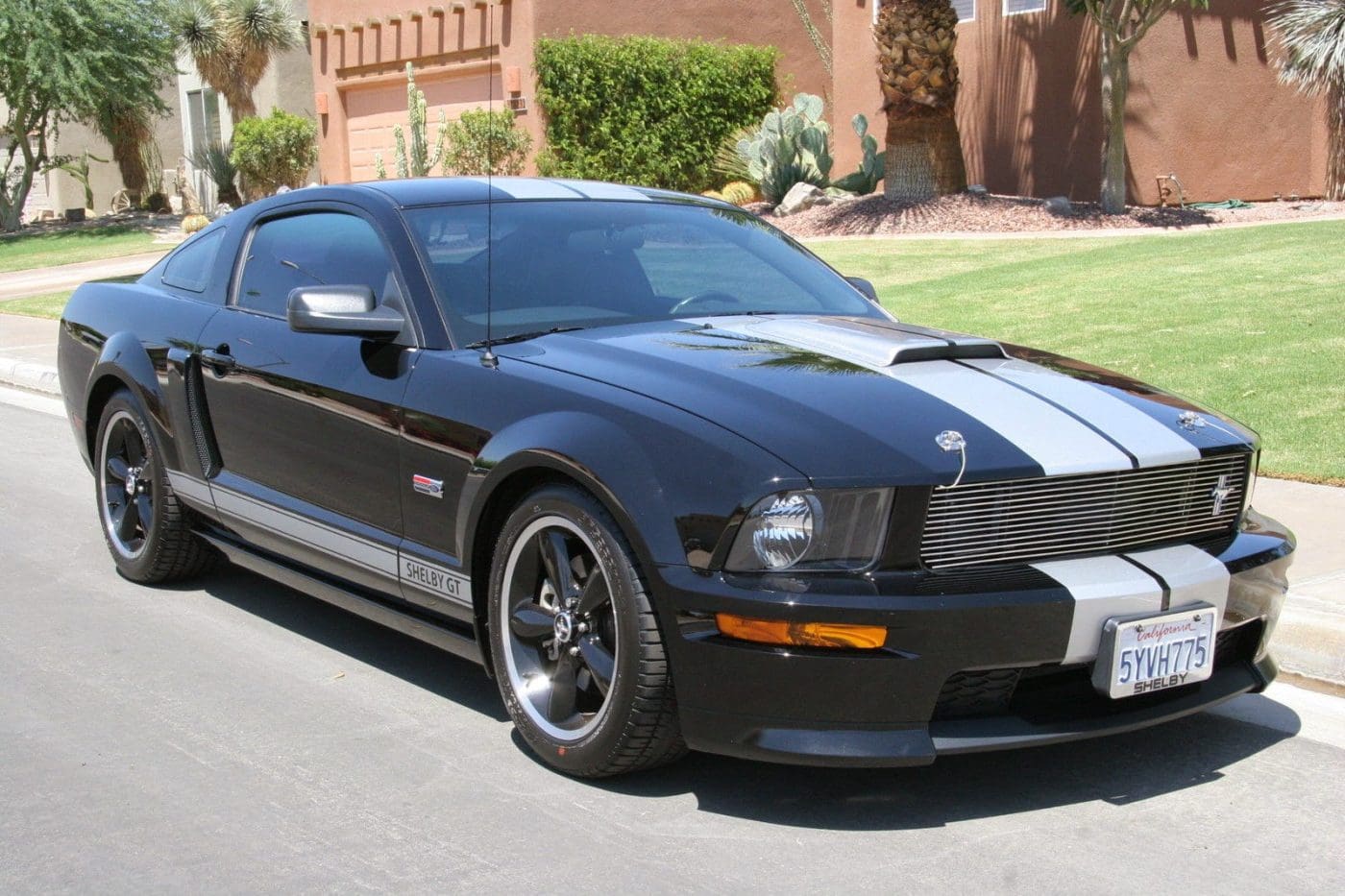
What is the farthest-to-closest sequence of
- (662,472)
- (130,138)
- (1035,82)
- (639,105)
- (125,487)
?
(130,138)
(639,105)
(1035,82)
(125,487)
(662,472)

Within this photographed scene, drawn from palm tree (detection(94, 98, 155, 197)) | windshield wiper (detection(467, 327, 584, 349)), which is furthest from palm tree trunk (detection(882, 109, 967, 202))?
palm tree (detection(94, 98, 155, 197))

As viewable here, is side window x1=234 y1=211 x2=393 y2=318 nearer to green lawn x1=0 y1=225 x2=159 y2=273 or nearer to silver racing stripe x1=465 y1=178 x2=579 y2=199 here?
silver racing stripe x1=465 y1=178 x2=579 y2=199

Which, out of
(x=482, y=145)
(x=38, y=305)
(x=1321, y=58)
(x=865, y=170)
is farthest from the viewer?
(x=482, y=145)

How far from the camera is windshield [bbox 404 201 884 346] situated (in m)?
4.81

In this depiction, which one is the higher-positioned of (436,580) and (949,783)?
(436,580)

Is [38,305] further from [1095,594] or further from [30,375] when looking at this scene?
[1095,594]

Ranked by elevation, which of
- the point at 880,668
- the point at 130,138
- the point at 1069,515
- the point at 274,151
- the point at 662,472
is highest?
the point at 130,138

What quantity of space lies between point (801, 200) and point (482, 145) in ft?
18.4

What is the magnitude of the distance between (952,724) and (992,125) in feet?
61.7

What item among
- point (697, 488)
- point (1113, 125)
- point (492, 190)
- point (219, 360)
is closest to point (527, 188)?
point (492, 190)

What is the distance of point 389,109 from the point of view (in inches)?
1083

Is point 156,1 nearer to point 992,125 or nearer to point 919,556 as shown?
point 992,125

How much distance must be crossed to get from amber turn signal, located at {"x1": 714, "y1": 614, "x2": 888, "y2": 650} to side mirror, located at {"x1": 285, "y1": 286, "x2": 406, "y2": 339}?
66.6 inches

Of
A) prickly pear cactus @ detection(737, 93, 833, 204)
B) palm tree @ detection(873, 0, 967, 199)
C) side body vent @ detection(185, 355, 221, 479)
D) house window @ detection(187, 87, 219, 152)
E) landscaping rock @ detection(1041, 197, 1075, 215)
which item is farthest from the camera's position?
house window @ detection(187, 87, 219, 152)
